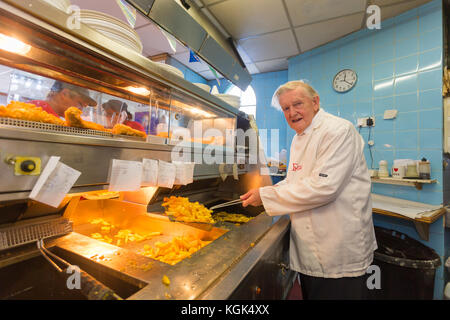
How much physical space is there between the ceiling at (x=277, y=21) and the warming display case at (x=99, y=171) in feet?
5.08

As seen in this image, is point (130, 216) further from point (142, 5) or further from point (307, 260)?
point (142, 5)

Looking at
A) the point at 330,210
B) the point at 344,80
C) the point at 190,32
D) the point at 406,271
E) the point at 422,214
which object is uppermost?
the point at 344,80

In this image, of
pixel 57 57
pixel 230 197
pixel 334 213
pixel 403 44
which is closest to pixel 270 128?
pixel 403 44

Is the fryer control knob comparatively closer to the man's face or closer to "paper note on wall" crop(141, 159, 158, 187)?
"paper note on wall" crop(141, 159, 158, 187)

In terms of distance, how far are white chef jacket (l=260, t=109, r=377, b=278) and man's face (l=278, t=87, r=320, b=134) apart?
0.52ft

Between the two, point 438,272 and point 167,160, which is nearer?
point 167,160

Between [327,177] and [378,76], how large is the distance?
3.04 meters

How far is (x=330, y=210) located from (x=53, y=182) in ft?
5.02

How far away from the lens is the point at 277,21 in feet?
10.2

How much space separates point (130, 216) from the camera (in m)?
1.64

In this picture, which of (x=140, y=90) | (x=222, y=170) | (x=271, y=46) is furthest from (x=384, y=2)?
(x=140, y=90)

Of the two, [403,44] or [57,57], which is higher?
[403,44]

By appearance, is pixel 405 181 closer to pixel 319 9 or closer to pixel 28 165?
pixel 319 9

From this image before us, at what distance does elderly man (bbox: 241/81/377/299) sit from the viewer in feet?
4.41
